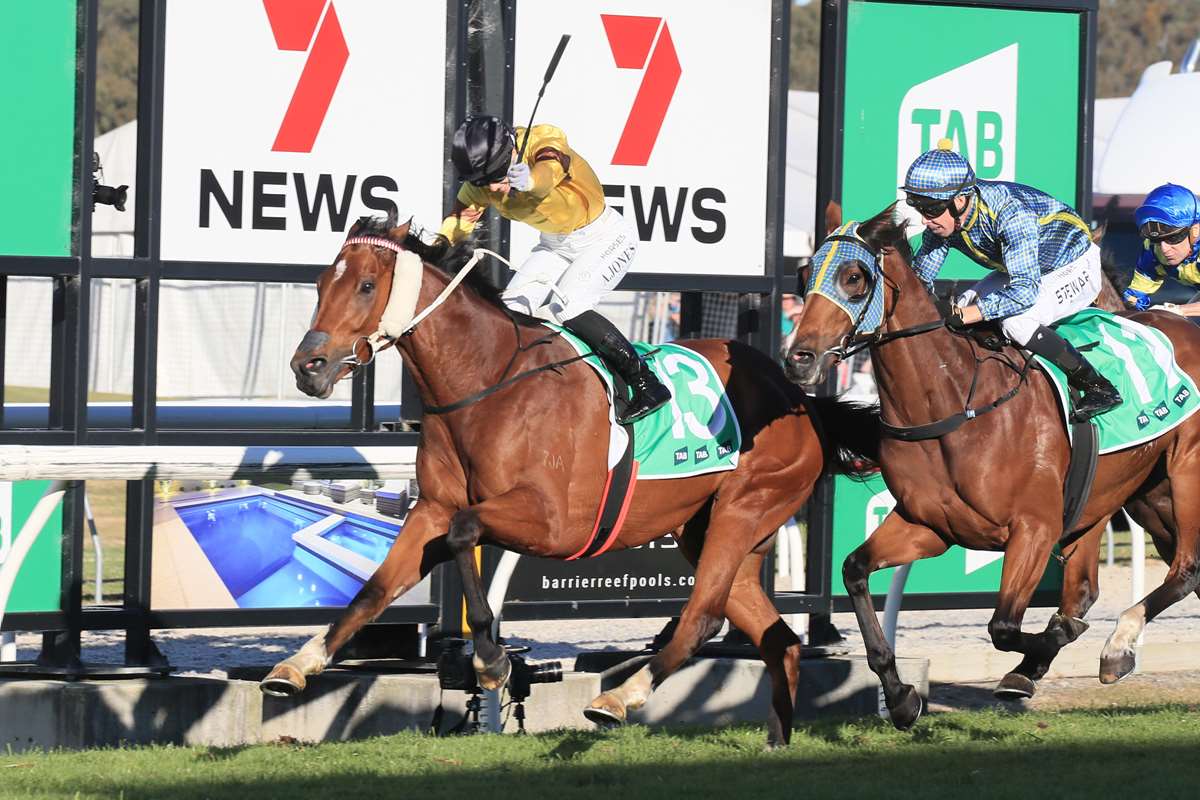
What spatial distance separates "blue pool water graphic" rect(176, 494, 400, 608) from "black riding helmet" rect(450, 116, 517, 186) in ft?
7.18

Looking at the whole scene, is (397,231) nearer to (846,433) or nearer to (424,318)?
(424,318)

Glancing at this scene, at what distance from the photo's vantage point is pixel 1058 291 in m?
6.90

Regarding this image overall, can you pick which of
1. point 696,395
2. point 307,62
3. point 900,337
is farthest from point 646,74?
point 900,337

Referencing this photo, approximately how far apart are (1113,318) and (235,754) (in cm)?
370

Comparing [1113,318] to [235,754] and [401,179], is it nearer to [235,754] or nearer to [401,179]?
[401,179]

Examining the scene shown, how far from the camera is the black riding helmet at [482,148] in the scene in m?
6.03

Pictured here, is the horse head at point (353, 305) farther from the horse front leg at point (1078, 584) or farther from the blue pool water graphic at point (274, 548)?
the horse front leg at point (1078, 584)

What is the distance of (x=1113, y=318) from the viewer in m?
7.24

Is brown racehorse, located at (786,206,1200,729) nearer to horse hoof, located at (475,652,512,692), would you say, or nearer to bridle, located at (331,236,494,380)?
bridle, located at (331,236,494,380)

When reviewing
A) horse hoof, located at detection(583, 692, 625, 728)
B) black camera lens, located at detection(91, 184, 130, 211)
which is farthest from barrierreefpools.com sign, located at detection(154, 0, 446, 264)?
horse hoof, located at detection(583, 692, 625, 728)

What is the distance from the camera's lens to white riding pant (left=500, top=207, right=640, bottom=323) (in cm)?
661

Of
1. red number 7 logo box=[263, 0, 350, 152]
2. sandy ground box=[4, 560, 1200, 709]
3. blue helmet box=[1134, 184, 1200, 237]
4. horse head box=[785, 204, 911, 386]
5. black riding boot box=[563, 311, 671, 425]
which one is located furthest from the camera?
sandy ground box=[4, 560, 1200, 709]

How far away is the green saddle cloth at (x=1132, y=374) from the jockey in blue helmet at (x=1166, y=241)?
0.72m

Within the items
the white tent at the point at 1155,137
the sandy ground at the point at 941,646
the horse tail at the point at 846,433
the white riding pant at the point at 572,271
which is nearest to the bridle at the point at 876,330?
the horse tail at the point at 846,433
